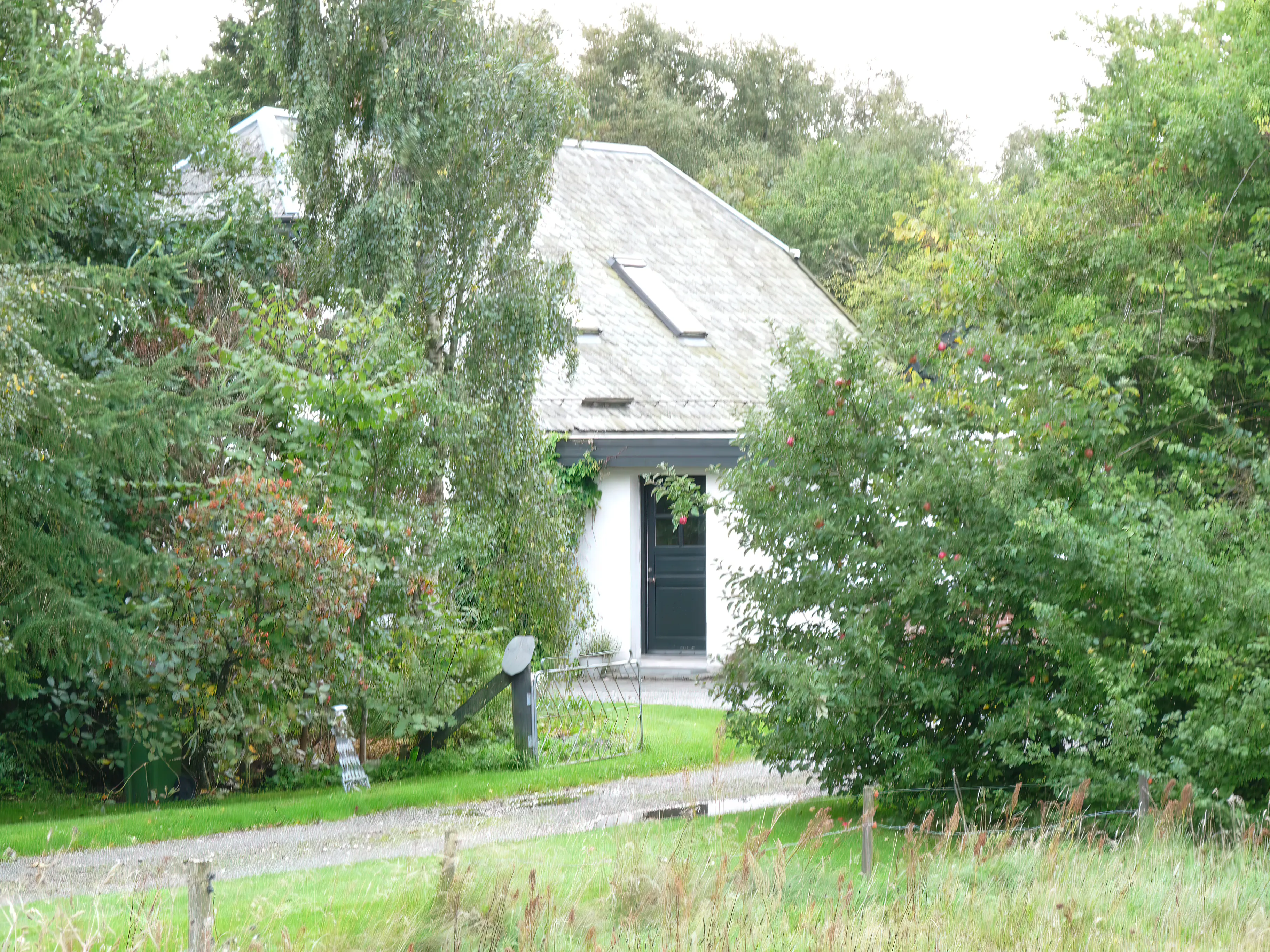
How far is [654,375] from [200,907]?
15215 millimetres

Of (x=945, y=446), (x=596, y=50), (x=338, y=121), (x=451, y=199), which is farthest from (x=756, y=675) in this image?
(x=596, y=50)

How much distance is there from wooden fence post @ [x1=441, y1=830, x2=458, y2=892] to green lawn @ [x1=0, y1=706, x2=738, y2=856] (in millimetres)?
4220

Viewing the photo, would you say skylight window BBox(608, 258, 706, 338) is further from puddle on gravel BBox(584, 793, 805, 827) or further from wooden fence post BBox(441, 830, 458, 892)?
wooden fence post BBox(441, 830, 458, 892)

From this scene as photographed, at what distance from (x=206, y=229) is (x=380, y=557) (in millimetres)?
4372

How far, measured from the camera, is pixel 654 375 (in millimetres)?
19547

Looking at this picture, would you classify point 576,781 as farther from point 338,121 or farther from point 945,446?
point 338,121

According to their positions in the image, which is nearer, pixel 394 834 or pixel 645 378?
pixel 394 834

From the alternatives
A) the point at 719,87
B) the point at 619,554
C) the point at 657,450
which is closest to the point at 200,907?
the point at 657,450

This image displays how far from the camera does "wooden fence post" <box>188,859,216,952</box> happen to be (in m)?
4.60

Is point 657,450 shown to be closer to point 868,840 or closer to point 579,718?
point 579,718

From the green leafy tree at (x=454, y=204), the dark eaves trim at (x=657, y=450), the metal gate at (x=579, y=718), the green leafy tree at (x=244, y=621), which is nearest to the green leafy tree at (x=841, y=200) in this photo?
the dark eaves trim at (x=657, y=450)

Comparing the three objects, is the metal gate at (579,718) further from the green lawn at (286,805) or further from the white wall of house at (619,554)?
the white wall of house at (619,554)

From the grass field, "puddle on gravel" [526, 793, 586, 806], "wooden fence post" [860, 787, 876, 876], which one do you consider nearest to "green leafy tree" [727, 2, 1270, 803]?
the grass field

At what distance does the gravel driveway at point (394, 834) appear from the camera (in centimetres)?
789
